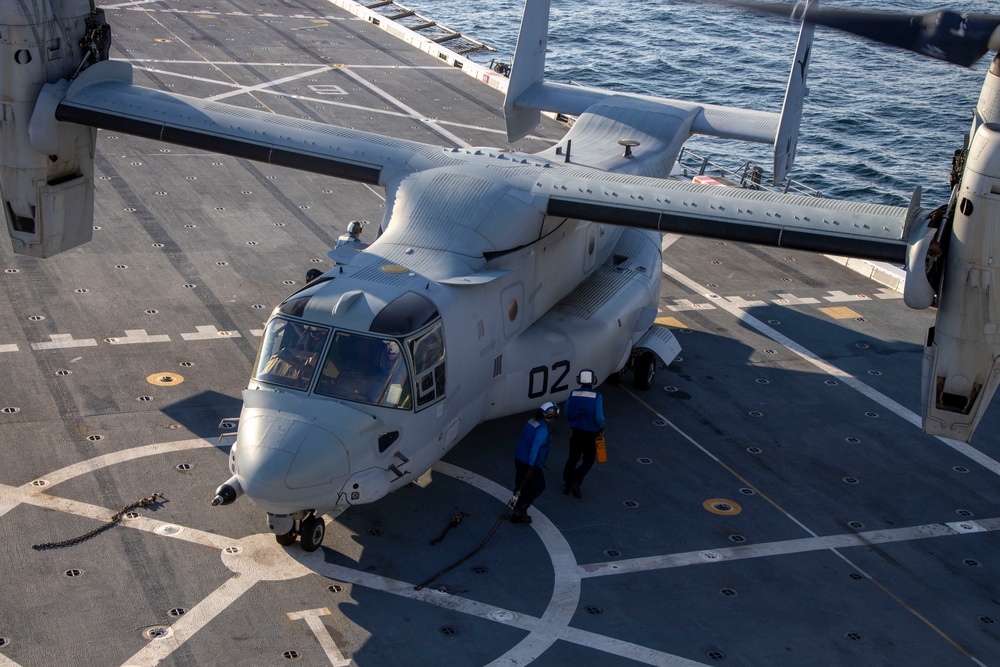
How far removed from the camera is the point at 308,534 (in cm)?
1655

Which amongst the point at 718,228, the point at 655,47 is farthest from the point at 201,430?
the point at 655,47

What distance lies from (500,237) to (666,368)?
6541 millimetres

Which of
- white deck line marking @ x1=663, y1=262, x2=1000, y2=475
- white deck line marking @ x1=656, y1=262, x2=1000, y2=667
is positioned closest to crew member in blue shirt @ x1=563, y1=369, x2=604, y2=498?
white deck line marking @ x1=656, y1=262, x2=1000, y2=667

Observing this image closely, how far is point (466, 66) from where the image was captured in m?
49.5

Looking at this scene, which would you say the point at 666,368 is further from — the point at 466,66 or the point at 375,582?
the point at 466,66

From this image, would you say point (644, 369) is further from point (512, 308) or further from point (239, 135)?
point (239, 135)

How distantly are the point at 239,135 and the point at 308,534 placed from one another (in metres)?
9.50

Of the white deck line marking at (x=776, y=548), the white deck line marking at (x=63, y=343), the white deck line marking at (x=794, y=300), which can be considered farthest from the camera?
the white deck line marking at (x=794, y=300)

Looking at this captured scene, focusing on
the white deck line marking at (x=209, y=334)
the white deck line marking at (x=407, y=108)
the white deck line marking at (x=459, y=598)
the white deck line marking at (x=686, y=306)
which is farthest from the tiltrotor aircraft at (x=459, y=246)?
the white deck line marking at (x=407, y=108)

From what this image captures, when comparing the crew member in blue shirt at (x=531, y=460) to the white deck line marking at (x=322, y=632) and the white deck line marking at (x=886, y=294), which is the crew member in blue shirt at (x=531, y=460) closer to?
the white deck line marking at (x=322, y=632)

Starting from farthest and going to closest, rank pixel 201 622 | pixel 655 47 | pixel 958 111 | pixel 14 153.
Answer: pixel 655 47 → pixel 958 111 → pixel 14 153 → pixel 201 622

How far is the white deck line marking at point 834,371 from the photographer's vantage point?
72.1ft

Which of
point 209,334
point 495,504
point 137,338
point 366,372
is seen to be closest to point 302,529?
point 366,372

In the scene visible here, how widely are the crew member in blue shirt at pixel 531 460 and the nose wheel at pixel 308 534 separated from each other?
3321 mm
